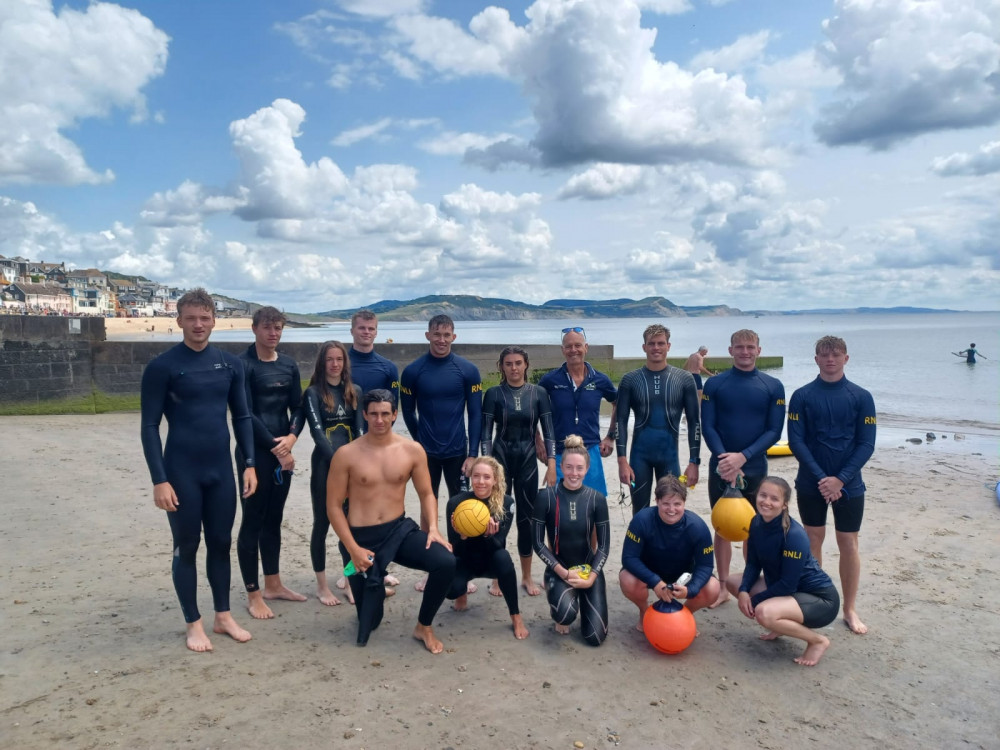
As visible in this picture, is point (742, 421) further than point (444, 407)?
No

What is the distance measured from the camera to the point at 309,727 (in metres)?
3.70

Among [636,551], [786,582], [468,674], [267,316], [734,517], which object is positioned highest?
[267,316]

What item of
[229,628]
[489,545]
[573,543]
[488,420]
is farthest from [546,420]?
[229,628]

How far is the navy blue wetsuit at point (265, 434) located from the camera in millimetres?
5242

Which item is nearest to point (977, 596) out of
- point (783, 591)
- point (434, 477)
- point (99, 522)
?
point (783, 591)

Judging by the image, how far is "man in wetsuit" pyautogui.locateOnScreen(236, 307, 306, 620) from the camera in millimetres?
5195

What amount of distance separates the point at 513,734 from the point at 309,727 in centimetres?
108

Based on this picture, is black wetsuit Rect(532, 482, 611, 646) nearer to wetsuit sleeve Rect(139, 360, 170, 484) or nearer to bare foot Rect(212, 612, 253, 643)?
bare foot Rect(212, 612, 253, 643)

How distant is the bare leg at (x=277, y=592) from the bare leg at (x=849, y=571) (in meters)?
4.15

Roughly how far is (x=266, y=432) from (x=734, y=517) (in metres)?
3.50

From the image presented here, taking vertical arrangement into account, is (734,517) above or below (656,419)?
below

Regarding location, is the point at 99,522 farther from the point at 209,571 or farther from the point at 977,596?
the point at 977,596

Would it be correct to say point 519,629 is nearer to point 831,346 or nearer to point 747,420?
point 747,420

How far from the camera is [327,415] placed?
213 inches
